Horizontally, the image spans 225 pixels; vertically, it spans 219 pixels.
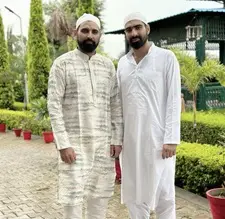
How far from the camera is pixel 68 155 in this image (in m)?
2.93

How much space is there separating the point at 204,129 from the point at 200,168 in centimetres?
367

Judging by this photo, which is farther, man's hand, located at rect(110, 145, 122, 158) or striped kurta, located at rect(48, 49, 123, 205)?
man's hand, located at rect(110, 145, 122, 158)

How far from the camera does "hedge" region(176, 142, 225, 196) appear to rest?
186 inches

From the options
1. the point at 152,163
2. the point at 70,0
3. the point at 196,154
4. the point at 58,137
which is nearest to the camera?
the point at 58,137

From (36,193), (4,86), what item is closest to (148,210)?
(36,193)

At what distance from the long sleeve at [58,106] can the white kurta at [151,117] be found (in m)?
0.53

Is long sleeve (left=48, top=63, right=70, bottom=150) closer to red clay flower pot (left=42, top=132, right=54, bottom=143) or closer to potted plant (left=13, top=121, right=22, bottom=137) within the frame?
red clay flower pot (left=42, top=132, right=54, bottom=143)

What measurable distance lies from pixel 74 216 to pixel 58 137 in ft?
1.98

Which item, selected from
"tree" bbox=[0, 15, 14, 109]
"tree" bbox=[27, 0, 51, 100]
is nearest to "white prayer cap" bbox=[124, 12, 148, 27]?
"tree" bbox=[27, 0, 51, 100]

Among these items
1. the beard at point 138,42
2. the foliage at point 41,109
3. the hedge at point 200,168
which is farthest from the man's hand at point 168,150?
the foliage at point 41,109

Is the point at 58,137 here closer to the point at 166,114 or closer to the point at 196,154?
the point at 166,114

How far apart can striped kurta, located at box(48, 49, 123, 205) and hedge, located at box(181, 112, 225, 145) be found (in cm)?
529

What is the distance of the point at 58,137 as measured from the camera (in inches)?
116

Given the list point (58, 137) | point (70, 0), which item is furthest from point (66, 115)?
point (70, 0)
